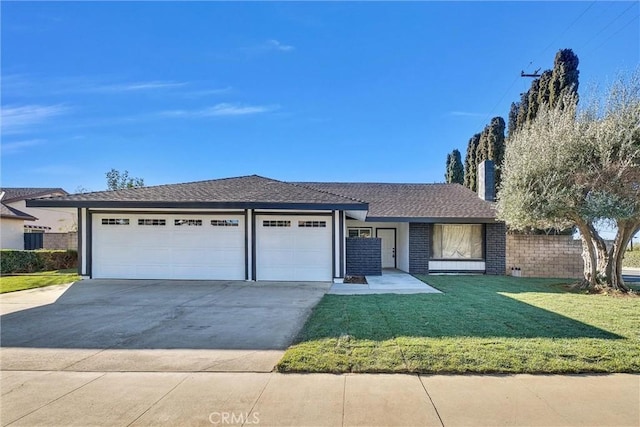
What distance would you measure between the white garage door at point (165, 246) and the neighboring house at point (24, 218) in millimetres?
7210

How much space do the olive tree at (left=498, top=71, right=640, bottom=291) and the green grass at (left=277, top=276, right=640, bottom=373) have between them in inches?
105

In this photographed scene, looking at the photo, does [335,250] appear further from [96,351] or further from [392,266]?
[96,351]

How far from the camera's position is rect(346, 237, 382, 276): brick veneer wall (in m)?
14.6

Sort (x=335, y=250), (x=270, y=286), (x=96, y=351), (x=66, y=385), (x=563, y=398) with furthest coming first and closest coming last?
(x=335, y=250) < (x=270, y=286) < (x=96, y=351) < (x=66, y=385) < (x=563, y=398)

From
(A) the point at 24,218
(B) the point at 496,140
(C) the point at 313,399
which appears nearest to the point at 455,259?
(B) the point at 496,140

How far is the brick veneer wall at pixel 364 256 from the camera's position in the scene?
1462 centimetres

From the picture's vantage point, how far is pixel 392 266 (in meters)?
18.2

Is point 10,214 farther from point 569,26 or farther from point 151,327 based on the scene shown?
point 569,26

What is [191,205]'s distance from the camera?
474 inches

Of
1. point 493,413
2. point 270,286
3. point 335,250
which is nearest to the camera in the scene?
point 493,413

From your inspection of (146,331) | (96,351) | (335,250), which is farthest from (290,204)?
(96,351)

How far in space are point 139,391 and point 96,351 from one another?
1.84 m

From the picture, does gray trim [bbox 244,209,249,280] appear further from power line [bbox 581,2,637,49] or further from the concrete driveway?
power line [bbox 581,2,637,49]

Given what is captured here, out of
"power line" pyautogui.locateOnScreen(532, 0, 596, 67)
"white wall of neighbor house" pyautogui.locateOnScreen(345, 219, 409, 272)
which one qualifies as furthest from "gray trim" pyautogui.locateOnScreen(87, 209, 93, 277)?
"power line" pyautogui.locateOnScreen(532, 0, 596, 67)
